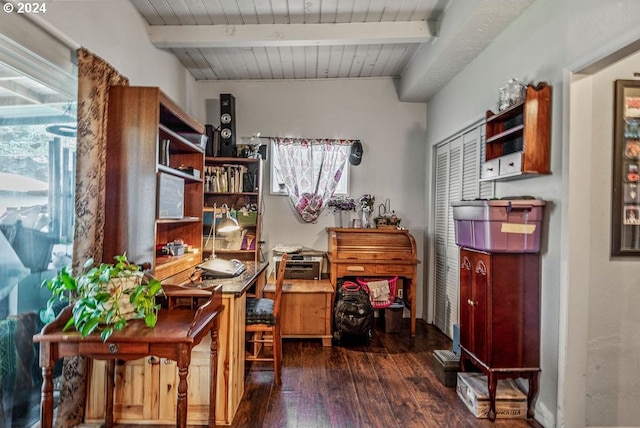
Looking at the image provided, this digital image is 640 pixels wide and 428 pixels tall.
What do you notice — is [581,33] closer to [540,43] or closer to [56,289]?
[540,43]

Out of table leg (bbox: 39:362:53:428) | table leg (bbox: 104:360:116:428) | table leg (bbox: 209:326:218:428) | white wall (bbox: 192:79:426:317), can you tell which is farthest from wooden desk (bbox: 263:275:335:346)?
table leg (bbox: 39:362:53:428)

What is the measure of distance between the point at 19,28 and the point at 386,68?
3.19 m

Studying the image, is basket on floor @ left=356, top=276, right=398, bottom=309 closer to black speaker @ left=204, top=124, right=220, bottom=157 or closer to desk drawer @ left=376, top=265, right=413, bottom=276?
desk drawer @ left=376, top=265, right=413, bottom=276

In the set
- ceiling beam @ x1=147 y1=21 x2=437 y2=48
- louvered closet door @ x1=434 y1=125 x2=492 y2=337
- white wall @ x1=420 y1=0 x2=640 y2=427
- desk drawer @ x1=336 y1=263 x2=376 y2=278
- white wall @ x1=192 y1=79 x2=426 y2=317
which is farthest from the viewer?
white wall @ x1=192 y1=79 x2=426 y2=317

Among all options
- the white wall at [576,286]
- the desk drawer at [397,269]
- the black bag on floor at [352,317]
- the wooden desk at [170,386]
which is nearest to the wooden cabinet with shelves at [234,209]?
the black bag on floor at [352,317]

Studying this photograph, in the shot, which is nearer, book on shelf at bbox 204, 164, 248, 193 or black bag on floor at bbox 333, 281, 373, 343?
black bag on floor at bbox 333, 281, 373, 343

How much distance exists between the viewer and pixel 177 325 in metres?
1.74

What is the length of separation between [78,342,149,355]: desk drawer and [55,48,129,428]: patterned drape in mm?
512

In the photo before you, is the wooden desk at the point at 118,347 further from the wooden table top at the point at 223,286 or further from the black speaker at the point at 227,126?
the black speaker at the point at 227,126

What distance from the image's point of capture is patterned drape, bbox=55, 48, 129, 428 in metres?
1.96

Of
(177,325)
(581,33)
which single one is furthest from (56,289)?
(581,33)

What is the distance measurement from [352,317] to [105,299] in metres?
2.17

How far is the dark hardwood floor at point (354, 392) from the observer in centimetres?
213

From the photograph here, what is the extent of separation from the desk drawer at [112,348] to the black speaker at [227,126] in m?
2.52
